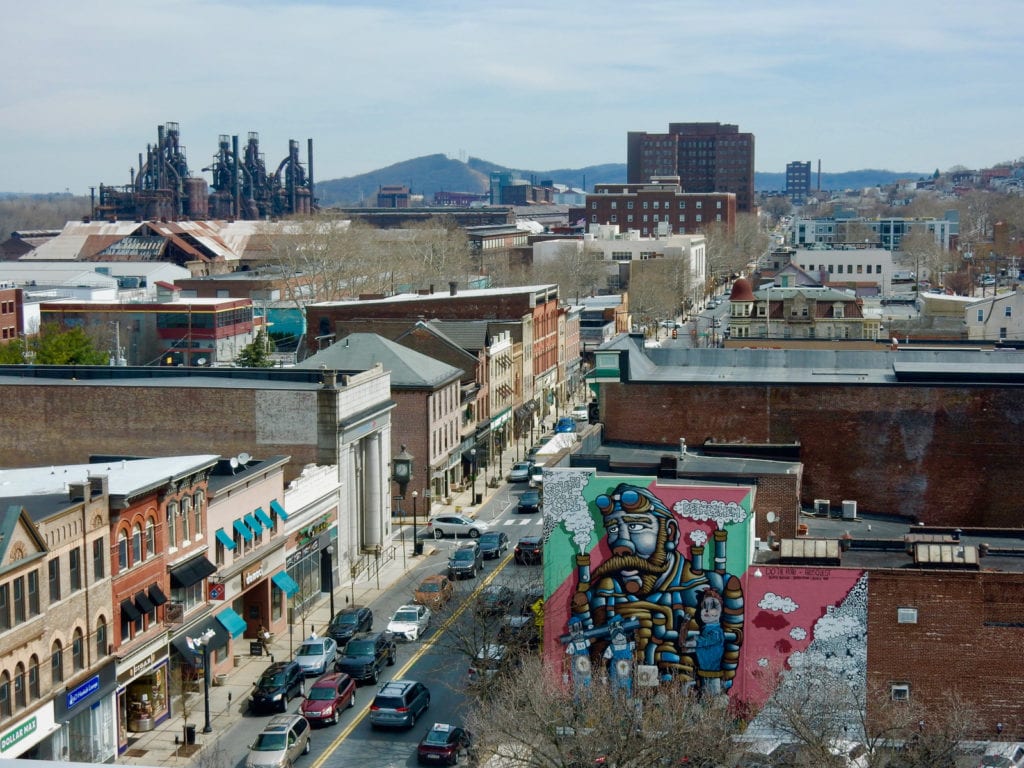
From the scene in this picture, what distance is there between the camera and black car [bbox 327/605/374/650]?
154ft

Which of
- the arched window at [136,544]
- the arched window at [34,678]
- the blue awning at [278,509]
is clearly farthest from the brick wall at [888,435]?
the arched window at [34,678]

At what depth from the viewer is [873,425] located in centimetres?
4869

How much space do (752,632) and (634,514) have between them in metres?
4.14

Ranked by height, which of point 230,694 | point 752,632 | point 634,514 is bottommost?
point 230,694

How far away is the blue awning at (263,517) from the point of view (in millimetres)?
47456

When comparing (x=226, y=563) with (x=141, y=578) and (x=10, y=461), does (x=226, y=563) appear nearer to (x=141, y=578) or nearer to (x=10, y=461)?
(x=141, y=578)

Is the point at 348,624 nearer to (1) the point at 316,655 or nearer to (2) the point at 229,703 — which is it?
(1) the point at 316,655

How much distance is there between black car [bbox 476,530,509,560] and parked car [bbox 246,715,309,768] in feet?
73.0

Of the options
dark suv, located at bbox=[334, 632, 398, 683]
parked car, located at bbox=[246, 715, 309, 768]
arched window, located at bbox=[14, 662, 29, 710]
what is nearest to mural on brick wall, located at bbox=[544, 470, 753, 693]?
dark suv, located at bbox=[334, 632, 398, 683]

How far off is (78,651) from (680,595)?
14.8 metres

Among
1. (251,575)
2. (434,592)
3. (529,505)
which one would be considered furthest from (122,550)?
(529,505)

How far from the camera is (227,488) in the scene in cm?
4484

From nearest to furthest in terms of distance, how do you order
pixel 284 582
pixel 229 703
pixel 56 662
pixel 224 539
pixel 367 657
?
pixel 56 662 < pixel 229 703 < pixel 367 657 < pixel 224 539 < pixel 284 582

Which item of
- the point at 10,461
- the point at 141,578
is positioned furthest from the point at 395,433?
the point at 141,578
